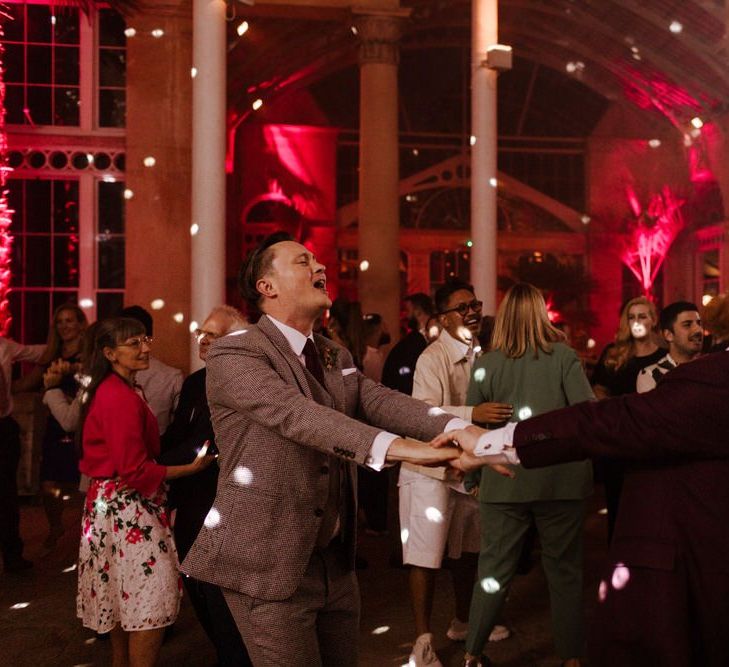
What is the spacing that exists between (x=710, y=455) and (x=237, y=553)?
1.13m

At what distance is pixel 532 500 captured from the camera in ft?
13.0

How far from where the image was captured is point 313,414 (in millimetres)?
2254

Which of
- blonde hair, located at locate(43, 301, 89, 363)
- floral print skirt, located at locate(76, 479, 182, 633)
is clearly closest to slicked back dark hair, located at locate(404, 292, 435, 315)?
blonde hair, located at locate(43, 301, 89, 363)

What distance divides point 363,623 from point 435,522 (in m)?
0.90

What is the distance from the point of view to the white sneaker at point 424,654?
4152 mm

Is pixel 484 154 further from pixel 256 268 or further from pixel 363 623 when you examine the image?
pixel 256 268

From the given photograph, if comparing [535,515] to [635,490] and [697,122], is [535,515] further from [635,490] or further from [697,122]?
[697,122]

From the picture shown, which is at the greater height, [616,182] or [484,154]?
[616,182]

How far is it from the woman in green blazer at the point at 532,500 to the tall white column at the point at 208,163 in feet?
12.0

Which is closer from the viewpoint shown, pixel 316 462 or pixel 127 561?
pixel 316 462

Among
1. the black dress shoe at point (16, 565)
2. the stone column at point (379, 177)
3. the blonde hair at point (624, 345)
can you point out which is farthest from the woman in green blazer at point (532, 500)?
the stone column at point (379, 177)

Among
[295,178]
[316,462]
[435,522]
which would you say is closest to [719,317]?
[435,522]

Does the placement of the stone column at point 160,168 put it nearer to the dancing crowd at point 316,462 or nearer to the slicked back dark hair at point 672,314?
the dancing crowd at point 316,462

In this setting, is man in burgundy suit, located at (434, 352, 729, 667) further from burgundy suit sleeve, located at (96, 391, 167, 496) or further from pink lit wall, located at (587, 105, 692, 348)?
pink lit wall, located at (587, 105, 692, 348)
